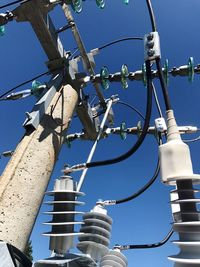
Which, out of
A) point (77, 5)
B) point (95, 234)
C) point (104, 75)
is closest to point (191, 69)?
point (104, 75)

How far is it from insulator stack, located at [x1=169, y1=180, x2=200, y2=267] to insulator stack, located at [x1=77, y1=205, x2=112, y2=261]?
41 cm

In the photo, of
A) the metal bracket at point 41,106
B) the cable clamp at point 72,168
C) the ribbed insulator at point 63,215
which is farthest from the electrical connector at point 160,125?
the metal bracket at point 41,106

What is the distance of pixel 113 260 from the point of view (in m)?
1.09

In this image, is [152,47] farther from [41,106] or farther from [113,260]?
[41,106]

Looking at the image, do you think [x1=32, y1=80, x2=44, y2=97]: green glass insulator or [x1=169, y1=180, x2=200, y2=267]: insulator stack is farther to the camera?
[x1=32, y1=80, x2=44, y2=97]: green glass insulator

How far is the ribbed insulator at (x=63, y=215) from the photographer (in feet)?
3.34

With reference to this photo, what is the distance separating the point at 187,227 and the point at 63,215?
0.45 meters

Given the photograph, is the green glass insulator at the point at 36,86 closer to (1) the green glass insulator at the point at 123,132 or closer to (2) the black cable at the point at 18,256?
(1) the green glass insulator at the point at 123,132

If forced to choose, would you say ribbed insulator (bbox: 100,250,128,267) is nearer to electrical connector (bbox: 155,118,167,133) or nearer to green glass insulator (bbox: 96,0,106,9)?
electrical connector (bbox: 155,118,167,133)

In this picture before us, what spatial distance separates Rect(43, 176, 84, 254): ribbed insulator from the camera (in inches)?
40.1

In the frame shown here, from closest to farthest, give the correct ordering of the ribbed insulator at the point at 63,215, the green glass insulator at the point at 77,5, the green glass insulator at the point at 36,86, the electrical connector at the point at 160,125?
the ribbed insulator at the point at 63,215
the electrical connector at the point at 160,125
the green glass insulator at the point at 77,5
the green glass insulator at the point at 36,86

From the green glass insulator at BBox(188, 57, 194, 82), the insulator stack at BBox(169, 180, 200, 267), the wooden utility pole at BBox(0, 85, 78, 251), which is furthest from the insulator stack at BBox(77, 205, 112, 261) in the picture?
the green glass insulator at BBox(188, 57, 194, 82)

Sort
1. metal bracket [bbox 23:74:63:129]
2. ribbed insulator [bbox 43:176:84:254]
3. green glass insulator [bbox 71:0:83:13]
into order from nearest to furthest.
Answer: ribbed insulator [bbox 43:176:84:254] < metal bracket [bbox 23:74:63:129] < green glass insulator [bbox 71:0:83:13]

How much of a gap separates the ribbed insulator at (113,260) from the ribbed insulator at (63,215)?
0.49 ft
